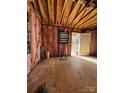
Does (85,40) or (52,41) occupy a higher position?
(85,40)

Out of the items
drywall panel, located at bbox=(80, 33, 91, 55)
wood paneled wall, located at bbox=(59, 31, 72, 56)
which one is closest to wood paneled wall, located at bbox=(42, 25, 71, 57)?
wood paneled wall, located at bbox=(59, 31, 72, 56)

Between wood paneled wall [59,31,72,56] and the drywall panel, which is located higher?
the drywall panel

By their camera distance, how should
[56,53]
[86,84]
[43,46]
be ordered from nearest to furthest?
[86,84]
[43,46]
[56,53]

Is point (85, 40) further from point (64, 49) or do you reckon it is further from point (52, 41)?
point (52, 41)

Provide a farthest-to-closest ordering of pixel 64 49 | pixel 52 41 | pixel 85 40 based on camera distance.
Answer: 1. pixel 85 40
2. pixel 64 49
3. pixel 52 41

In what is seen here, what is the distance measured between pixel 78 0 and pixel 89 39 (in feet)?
27.0

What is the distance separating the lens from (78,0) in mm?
4191

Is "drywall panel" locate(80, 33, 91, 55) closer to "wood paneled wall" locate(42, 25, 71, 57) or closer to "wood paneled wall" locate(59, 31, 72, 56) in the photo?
"wood paneled wall" locate(59, 31, 72, 56)

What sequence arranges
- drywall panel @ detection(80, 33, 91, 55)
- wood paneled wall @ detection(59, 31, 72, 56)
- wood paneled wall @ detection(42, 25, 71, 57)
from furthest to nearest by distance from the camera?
drywall panel @ detection(80, 33, 91, 55)
wood paneled wall @ detection(59, 31, 72, 56)
wood paneled wall @ detection(42, 25, 71, 57)

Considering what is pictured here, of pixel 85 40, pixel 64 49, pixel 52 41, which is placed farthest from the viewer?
pixel 85 40

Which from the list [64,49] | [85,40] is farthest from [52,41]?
[85,40]
